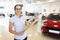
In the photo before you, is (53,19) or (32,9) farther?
(53,19)

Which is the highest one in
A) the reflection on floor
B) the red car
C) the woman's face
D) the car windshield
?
the woman's face

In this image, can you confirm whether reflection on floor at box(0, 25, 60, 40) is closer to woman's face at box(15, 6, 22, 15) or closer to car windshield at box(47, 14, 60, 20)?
car windshield at box(47, 14, 60, 20)

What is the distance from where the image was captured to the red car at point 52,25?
8.39 feet

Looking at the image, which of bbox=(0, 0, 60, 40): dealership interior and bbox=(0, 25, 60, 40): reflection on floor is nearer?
bbox=(0, 0, 60, 40): dealership interior

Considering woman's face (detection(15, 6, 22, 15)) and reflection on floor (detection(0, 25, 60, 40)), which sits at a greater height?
woman's face (detection(15, 6, 22, 15))

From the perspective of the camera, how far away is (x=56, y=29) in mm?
2689

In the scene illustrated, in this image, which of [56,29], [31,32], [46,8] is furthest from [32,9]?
[56,29]

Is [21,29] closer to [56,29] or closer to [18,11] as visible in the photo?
[18,11]

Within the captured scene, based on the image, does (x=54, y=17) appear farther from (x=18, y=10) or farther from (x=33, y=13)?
(x=18, y=10)

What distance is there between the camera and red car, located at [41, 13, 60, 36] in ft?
8.39

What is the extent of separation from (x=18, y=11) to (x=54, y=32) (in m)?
0.93

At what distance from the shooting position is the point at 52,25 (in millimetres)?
2717

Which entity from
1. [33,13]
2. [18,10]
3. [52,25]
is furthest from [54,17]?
[18,10]

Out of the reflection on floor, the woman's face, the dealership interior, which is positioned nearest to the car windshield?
the dealership interior
